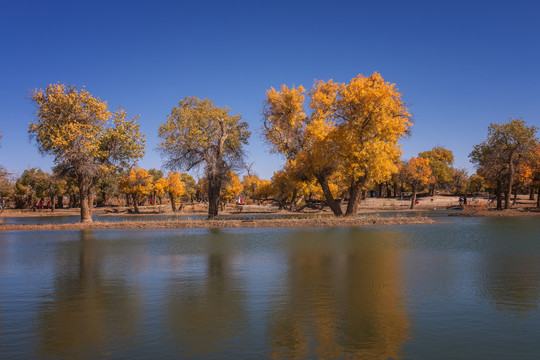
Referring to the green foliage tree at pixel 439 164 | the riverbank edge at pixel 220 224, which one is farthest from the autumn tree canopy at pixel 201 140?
the green foliage tree at pixel 439 164

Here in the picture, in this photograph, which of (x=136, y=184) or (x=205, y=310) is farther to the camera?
(x=136, y=184)

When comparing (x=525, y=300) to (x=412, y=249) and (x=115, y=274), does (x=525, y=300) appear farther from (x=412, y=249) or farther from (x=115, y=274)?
(x=115, y=274)

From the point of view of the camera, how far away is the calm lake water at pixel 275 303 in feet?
26.9

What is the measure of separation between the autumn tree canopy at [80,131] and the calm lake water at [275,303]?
15.9 metres

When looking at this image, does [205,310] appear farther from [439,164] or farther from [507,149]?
[439,164]

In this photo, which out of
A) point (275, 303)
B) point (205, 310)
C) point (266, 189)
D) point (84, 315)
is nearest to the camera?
point (84, 315)

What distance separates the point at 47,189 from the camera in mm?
84812

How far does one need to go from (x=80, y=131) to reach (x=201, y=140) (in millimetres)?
11652

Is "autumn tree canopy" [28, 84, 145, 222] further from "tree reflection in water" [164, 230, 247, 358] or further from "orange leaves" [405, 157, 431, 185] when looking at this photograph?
"orange leaves" [405, 157, 431, 185]

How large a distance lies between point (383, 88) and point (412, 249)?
19.9m

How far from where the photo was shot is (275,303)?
1140 cm

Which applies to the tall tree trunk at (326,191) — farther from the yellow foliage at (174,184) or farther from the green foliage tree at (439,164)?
the green foliage tree at (439,164)

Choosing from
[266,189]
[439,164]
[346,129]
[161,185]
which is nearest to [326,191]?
[346,129]

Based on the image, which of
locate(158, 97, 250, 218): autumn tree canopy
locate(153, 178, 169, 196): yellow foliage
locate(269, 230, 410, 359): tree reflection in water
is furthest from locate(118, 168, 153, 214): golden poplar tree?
locate(269, 230, 410, 359): tree reflection in water
